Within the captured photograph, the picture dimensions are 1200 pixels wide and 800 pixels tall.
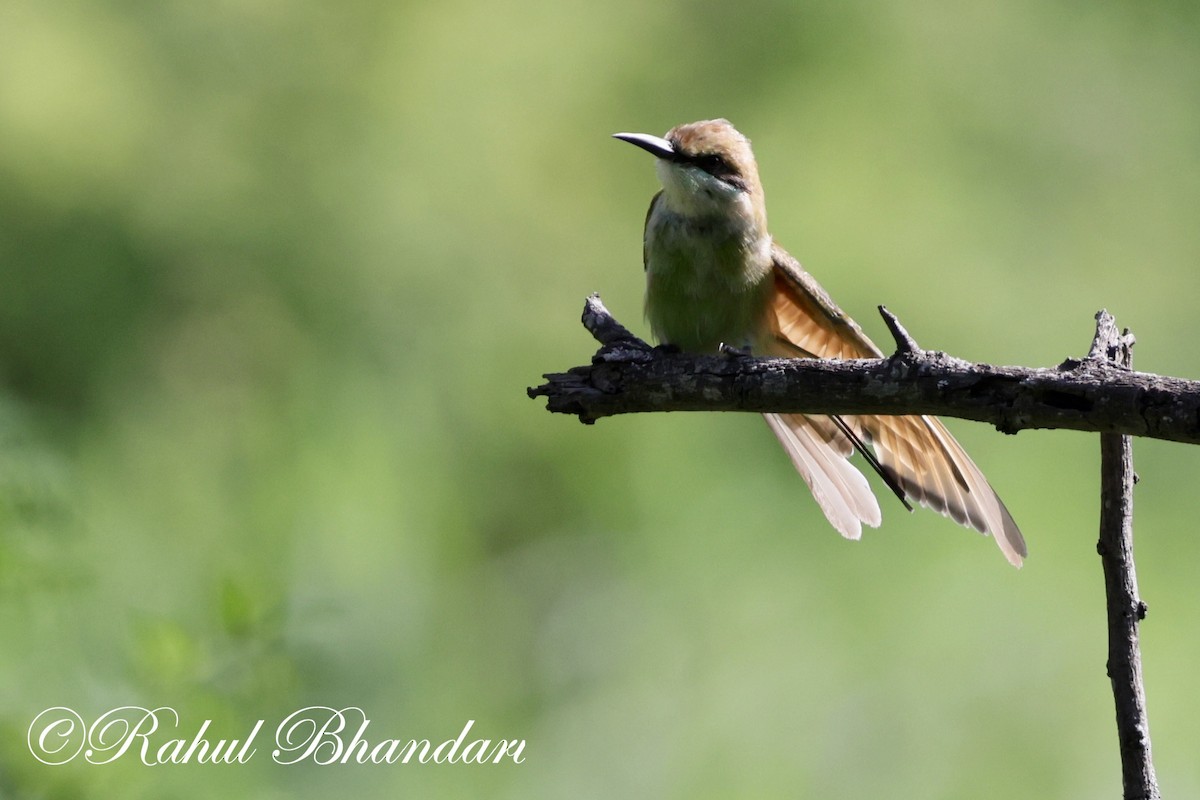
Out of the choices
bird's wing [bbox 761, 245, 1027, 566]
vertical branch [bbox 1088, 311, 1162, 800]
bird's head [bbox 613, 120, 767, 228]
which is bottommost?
vertical branch [bbox 1088, 311, 1162, 800]

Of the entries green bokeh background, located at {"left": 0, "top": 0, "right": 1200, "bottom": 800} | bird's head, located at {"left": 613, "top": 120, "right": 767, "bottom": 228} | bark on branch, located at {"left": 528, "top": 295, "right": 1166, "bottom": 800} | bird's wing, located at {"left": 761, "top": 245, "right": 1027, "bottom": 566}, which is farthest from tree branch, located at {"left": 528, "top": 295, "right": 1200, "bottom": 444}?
green bokeh background, located at {"left": 0, "top": 0, "right": 1200, "bottom": 800}

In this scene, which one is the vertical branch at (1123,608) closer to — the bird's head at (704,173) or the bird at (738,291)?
the bird at (738,291)

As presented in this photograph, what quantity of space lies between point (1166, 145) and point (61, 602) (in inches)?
217

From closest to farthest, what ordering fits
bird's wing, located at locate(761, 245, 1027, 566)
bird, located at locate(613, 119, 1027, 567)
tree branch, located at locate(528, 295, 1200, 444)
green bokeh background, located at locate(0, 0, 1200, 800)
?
1. tree branch, located at locate(528, 295, 1200, 444)
2. bird's wing, located at locate(761, 245, 1027, 566)
3. bird, located at locate(613, 119, 1027, 567)
4. green bokeh background, located at locate(0, 0, 1200, 800)

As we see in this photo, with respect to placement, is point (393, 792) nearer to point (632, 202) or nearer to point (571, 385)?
point (571, 385)

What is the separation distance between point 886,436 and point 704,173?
26.6 inches

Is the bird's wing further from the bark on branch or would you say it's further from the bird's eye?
the bark on branch

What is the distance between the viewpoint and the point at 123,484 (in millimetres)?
4918

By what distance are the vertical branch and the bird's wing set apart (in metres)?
0.50

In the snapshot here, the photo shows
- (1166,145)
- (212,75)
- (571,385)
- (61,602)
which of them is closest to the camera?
(571,385)

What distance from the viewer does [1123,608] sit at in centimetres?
157

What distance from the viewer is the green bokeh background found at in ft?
14.8

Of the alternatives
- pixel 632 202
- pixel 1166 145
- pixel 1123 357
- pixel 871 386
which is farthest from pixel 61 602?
pixel 1166 145

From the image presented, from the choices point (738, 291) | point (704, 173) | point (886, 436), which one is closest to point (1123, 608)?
point (886, 436)
